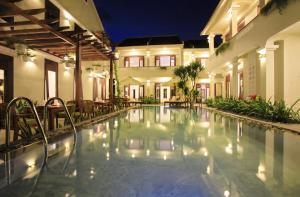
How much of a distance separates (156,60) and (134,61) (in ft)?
8.65

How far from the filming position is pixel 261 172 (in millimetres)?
3730

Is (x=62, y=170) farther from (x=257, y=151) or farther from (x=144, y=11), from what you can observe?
(x=144, y=11)

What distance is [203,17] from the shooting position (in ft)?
196

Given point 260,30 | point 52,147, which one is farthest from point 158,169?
point 260,30

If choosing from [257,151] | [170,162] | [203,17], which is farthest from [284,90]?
[203,17]

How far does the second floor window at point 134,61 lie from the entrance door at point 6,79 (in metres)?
21.8

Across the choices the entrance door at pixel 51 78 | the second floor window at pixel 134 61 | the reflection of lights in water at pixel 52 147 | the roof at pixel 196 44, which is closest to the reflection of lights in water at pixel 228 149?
the reflection of lights in water at pixel 52 147

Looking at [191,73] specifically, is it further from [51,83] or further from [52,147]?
[52,147]

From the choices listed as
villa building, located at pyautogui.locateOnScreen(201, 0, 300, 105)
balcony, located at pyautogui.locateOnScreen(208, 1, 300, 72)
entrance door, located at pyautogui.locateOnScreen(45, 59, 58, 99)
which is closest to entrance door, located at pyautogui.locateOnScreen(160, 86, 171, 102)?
balcony, located at pyautogui.locateOnScreen(208, 1, 300, 72)

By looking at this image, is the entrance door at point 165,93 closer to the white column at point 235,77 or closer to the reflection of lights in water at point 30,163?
the white column at point 235,77

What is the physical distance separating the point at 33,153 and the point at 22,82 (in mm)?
7254

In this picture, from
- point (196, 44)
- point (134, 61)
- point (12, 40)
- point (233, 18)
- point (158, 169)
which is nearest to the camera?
point (158, 169)

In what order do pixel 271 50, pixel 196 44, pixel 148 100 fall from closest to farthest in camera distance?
pixel 271 50, pixel 148 100, pixel 196 44

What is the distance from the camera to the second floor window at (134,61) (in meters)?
31.6
